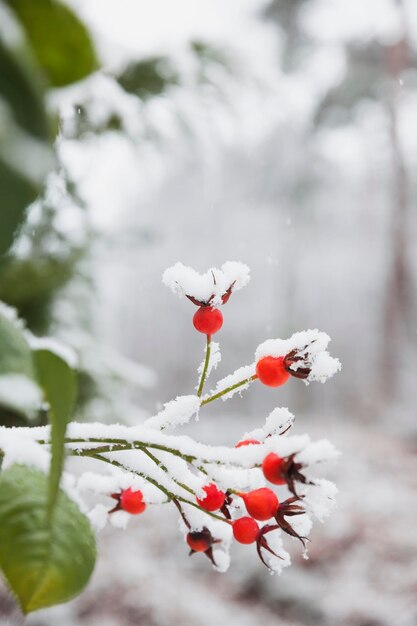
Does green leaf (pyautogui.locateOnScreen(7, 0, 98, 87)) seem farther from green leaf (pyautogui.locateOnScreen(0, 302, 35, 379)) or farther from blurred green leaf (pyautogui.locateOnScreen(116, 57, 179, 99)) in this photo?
blurred green leaf (pyautogui.locateOnScreen(116, 57, 179, 99))

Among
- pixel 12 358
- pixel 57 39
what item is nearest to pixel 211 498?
pixel 12 358

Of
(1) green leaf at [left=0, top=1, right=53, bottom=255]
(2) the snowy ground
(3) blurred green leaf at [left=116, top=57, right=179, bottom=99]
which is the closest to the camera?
(1) green leaf at [left=0, top=1, right=53, bottom=255]

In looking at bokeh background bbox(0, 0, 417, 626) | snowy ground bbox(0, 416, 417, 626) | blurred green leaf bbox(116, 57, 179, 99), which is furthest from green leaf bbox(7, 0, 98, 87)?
snowy ground bbox(0, 416, 417, 626)

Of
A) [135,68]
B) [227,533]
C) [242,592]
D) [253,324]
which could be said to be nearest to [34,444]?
[227,533]

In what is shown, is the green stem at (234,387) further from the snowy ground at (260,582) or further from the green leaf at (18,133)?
the snowy ground at (260,582)

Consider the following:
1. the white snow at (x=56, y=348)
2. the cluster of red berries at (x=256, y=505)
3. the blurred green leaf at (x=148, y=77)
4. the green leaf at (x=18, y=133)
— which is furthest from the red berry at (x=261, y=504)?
the blurred green leaf at (x=148, y=77)

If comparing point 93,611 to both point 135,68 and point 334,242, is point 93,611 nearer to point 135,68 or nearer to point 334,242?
point 135,68

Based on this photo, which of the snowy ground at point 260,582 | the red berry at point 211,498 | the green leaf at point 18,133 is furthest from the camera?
the snowy ground at point 260,582

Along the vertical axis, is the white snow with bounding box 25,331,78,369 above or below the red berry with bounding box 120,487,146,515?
above
